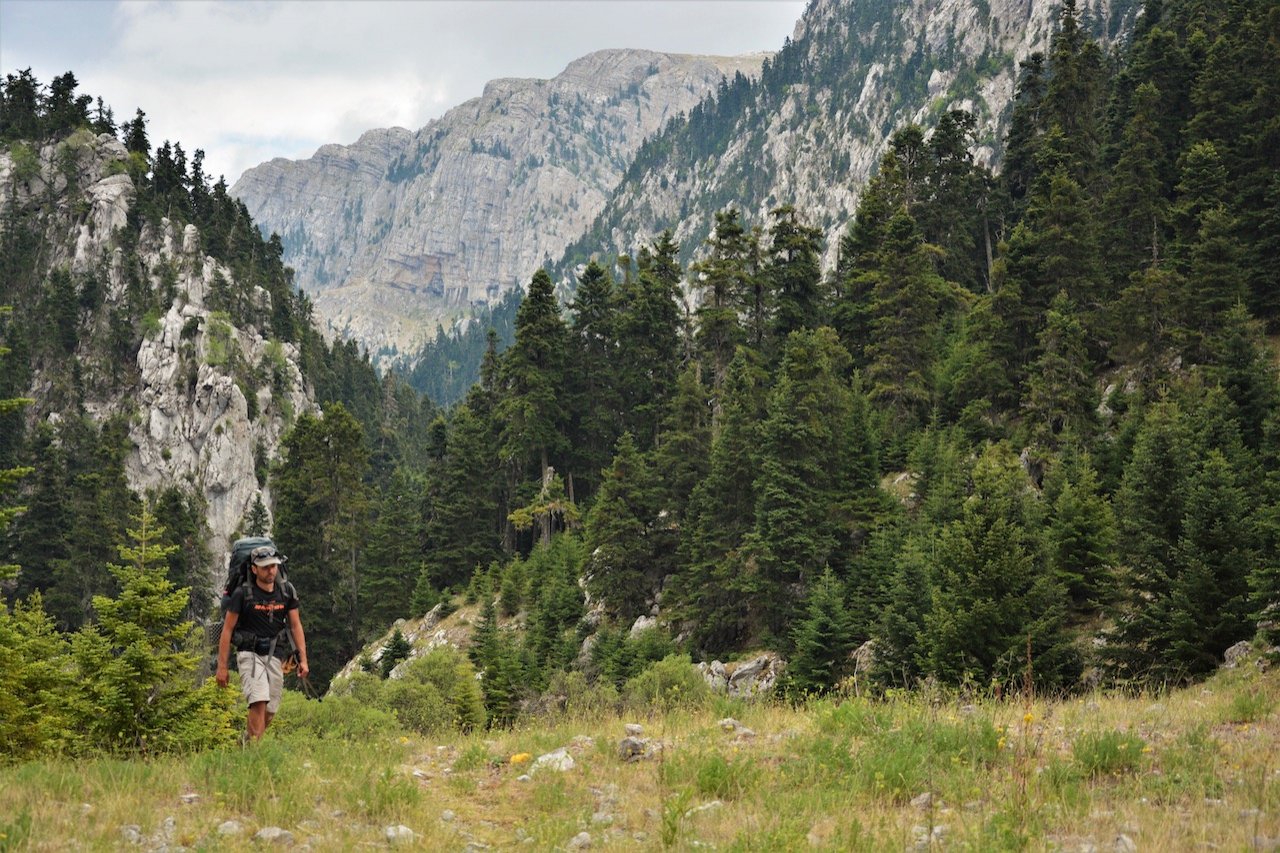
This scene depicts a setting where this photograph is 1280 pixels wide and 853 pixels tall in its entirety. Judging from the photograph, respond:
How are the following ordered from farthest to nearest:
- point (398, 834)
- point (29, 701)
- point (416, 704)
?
point (416, 704)
point (29, 701)
point (398, 834)

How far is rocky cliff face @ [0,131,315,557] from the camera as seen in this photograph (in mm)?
95438

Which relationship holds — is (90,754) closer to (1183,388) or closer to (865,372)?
(1183,388)

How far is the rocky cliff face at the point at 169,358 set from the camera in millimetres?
95438

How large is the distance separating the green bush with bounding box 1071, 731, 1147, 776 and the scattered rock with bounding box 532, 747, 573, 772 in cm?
482

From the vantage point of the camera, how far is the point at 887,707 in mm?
9664

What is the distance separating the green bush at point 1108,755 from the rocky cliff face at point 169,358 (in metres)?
98.6

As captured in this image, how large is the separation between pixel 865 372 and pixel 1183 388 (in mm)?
17142

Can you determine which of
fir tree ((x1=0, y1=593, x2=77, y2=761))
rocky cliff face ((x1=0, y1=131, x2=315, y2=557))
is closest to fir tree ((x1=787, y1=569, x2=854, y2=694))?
fir tree ((x1=0, y1=593, x2=77, y2=761))

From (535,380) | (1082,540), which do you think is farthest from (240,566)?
(535,380)

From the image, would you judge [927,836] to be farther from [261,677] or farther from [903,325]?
[903,325]

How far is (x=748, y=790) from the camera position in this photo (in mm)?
7492

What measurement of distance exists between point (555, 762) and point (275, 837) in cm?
296

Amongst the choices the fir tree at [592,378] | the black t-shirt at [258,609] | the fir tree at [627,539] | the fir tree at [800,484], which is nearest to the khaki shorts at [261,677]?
the black t-shirt at [258,609]

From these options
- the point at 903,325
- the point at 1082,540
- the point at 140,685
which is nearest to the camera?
the point at 140,685
